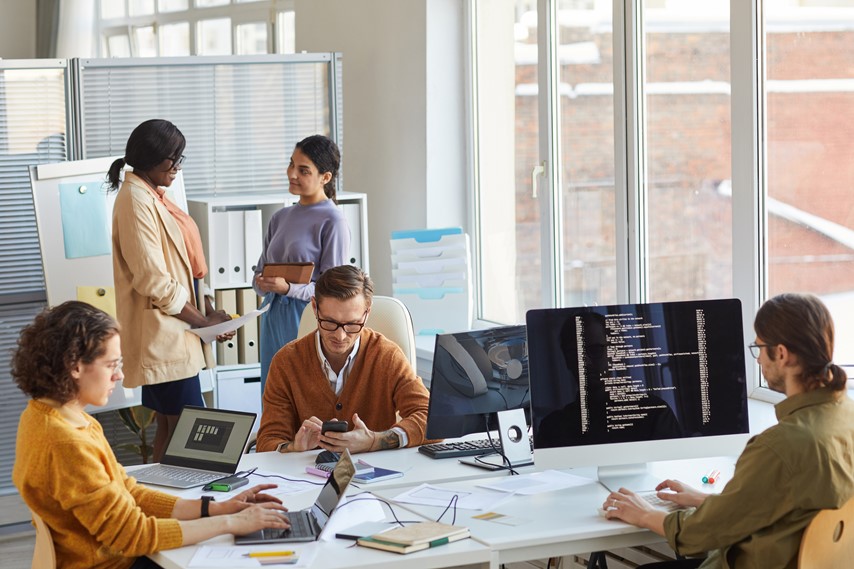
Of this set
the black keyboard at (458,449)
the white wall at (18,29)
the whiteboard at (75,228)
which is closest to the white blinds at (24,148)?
the whiteboard at (75,228)

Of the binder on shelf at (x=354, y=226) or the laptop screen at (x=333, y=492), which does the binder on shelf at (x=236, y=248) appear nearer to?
the binder on shelf at (x=354, y=226)

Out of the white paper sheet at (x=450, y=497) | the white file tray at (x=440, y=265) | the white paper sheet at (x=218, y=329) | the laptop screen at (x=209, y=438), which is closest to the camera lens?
the white paper sheet at (x=450, y=497)

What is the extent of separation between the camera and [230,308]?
15.8 ft

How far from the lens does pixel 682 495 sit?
256 centimetres

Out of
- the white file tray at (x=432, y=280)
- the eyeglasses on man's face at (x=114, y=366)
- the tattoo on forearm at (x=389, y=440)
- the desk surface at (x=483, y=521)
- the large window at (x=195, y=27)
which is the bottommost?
the desk surface at (x=483, y=521)

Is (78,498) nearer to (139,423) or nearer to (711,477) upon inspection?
(711,477)

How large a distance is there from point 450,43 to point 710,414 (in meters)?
2.85

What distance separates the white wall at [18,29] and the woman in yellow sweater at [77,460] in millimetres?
7178

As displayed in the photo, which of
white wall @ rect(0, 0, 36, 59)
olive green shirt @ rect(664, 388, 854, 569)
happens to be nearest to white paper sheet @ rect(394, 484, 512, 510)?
olive green shirt @ rect(664, 388, 854, 569)

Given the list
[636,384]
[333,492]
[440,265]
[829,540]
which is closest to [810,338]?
[829,540]

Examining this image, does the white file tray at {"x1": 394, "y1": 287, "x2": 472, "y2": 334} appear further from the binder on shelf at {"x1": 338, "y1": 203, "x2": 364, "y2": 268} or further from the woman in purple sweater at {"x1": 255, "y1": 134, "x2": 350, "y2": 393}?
the woman in purple sweater at {"x1": 255, "y1": 134, "x2": 350, "y2": 393}

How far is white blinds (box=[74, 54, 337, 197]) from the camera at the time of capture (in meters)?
4.76

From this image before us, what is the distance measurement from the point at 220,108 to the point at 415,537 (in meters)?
3.12

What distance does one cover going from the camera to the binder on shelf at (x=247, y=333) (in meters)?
4.83
